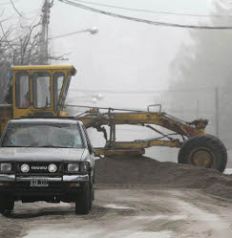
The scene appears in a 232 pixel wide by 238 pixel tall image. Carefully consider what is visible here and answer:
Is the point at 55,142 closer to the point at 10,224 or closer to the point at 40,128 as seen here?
the point at 40,128

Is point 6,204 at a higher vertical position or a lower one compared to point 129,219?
higher

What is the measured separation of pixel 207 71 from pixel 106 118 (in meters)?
96.7

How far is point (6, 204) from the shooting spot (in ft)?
51.5

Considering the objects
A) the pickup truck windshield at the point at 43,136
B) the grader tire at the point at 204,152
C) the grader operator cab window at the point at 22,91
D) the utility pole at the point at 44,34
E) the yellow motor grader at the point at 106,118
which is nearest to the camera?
the pickup truck windshield at the point at 43,136

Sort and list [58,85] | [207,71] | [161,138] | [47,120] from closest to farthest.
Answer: [47,120]
[58,85]
[161,138]
[207,71]

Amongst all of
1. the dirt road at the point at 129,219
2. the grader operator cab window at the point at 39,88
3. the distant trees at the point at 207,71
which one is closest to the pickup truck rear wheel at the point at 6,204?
the dirt road at the point at 129,219

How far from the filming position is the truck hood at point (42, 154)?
49.5 feet

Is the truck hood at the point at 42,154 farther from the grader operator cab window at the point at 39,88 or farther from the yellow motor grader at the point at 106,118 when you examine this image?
the grader operator cab window at the point at 39,88

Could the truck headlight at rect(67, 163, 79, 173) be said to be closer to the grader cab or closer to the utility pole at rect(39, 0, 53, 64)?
the grader cab

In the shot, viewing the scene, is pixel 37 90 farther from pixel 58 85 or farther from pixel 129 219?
pixel 129 219

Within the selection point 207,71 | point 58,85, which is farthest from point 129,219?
point 207,71

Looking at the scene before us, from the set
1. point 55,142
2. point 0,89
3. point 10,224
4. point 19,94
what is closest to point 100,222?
point 10,224

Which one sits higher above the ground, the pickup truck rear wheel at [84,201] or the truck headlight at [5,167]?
the truck headlight at [5,167]

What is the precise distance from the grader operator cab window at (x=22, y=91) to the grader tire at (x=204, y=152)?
5645 mm
